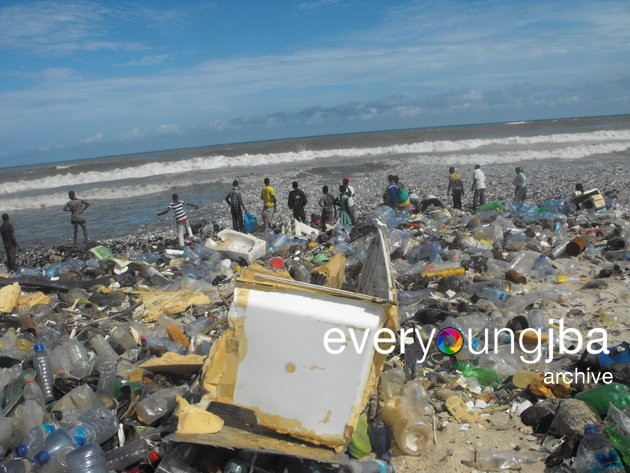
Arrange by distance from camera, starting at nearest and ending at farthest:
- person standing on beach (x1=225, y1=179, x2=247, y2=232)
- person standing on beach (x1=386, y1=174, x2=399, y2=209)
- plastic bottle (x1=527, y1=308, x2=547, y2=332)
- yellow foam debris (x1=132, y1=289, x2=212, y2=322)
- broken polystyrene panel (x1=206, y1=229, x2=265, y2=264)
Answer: plastic bottle (x1=527, y1=308, x2=547, y2=332), yellow foam debris (x1=132, y1=289, x2=212, y2=322), broken polystyrene panel (x1=206, y1=229, x2=265, y2=264), person standing on beach (x1=225, y1=179, x2=247, y2=232), person standing on beach (x1=386, y1=174, x2=399, y2=209)

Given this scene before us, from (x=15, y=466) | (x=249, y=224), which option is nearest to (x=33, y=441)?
(x=15, y=466)

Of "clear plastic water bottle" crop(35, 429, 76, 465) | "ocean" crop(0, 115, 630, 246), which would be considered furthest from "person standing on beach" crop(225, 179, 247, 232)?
"clear plastic water bottle" crop(35, 429, 76, 465)

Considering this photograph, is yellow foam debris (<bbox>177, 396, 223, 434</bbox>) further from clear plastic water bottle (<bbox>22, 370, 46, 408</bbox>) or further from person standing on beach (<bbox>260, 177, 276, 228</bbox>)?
person standing on beach (<bbox>260, 177, 276, 228</bbox>)

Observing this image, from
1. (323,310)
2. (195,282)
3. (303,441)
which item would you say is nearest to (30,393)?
(303,441)

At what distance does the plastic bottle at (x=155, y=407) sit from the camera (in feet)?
14.1

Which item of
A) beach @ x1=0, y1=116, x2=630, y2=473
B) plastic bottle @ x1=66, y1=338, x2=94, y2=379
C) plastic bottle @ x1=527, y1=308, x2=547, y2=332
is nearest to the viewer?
beach @ x1=0, y1=116, x2=630, y2=473

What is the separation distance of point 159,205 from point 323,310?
19.8 m

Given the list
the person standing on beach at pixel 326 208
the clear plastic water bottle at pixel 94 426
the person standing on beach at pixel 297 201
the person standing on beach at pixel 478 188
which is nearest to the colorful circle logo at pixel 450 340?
the clear plastic water bottle at pixel 94 426

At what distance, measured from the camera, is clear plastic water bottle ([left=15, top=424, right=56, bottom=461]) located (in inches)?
145

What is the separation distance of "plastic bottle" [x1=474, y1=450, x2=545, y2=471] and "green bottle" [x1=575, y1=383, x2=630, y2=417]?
0.65 meters

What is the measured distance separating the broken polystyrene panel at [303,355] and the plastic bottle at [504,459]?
1.28m

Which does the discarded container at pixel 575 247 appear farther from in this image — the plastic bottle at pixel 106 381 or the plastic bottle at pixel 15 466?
the plastic bottle at pixel 15 466

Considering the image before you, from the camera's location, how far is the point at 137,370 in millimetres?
5043

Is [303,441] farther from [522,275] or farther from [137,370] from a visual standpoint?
[522,275]
